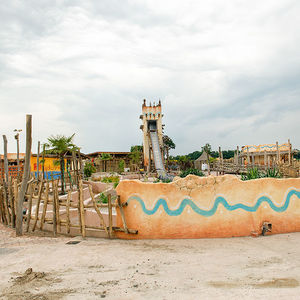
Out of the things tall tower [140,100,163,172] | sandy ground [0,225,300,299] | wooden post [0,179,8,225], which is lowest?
sandy ground [0,225,300,299]

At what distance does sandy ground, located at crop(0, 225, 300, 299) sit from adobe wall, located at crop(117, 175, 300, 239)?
1.13 feet

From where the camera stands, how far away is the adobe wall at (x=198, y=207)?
282 inches

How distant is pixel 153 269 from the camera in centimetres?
484

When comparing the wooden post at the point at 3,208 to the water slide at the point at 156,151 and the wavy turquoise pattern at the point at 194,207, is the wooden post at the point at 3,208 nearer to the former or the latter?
the wavy turquoise pattern at the point at 194,207

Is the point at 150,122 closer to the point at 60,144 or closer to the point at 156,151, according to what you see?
the point at 156,151

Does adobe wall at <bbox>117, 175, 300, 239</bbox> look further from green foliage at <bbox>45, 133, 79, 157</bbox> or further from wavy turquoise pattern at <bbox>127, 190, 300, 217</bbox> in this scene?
green foliage at <bbox>45, 133, 79, 157</bbox>

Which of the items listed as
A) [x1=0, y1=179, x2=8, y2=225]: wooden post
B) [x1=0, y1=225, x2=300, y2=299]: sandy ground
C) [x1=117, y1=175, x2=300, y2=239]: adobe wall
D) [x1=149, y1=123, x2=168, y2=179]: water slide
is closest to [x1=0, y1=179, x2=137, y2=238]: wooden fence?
[x1=0, y1=179, x2=8, y2=225]: wooden post

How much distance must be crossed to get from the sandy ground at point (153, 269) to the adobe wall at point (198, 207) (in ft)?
1.13

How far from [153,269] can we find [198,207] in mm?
2721

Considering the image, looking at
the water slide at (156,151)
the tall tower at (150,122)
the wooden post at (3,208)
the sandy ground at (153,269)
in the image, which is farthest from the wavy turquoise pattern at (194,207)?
the tall tower at (150,122)

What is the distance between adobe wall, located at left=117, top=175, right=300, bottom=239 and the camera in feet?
23.5

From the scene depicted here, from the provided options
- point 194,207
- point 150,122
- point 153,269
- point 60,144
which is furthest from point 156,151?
point 153,269

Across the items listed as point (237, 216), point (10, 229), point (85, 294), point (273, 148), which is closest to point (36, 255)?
point (85, 294)

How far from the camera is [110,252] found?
5.86 m
